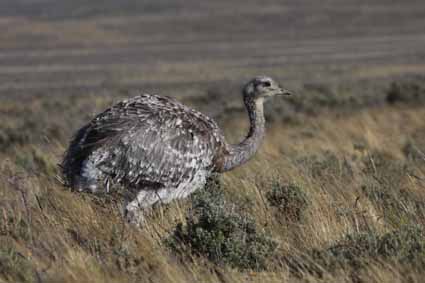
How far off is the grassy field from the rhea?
0.19 metres

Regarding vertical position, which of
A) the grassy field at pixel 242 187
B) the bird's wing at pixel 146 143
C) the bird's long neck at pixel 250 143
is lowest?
the grassy field at pixel 242 187

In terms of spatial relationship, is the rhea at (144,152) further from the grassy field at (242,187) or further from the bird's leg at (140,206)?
the grassy field at (242,187)

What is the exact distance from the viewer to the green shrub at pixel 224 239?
6543 millimetres

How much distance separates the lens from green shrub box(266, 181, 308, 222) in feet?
26.0

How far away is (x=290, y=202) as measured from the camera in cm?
799

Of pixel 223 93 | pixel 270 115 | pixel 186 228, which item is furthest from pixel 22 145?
pixel 223 93

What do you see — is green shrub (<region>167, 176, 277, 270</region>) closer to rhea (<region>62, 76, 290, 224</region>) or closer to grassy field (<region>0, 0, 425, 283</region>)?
grassy field (<region>0, 0, 425, 283</region>)

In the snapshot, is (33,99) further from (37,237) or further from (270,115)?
(37,237)

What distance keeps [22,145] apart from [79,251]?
490 inches

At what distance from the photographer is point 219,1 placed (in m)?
95.6

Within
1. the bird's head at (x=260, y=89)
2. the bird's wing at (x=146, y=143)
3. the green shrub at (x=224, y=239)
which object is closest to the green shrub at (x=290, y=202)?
the bird's wing at (x=146, y=143)

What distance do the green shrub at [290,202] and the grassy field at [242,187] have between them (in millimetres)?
10

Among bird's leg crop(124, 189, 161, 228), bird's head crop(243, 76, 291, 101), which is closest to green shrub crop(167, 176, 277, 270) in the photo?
bird's leg crop(124, 189, 161, 228)

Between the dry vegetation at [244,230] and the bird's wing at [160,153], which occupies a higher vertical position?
the bird's wing at [160,153]
